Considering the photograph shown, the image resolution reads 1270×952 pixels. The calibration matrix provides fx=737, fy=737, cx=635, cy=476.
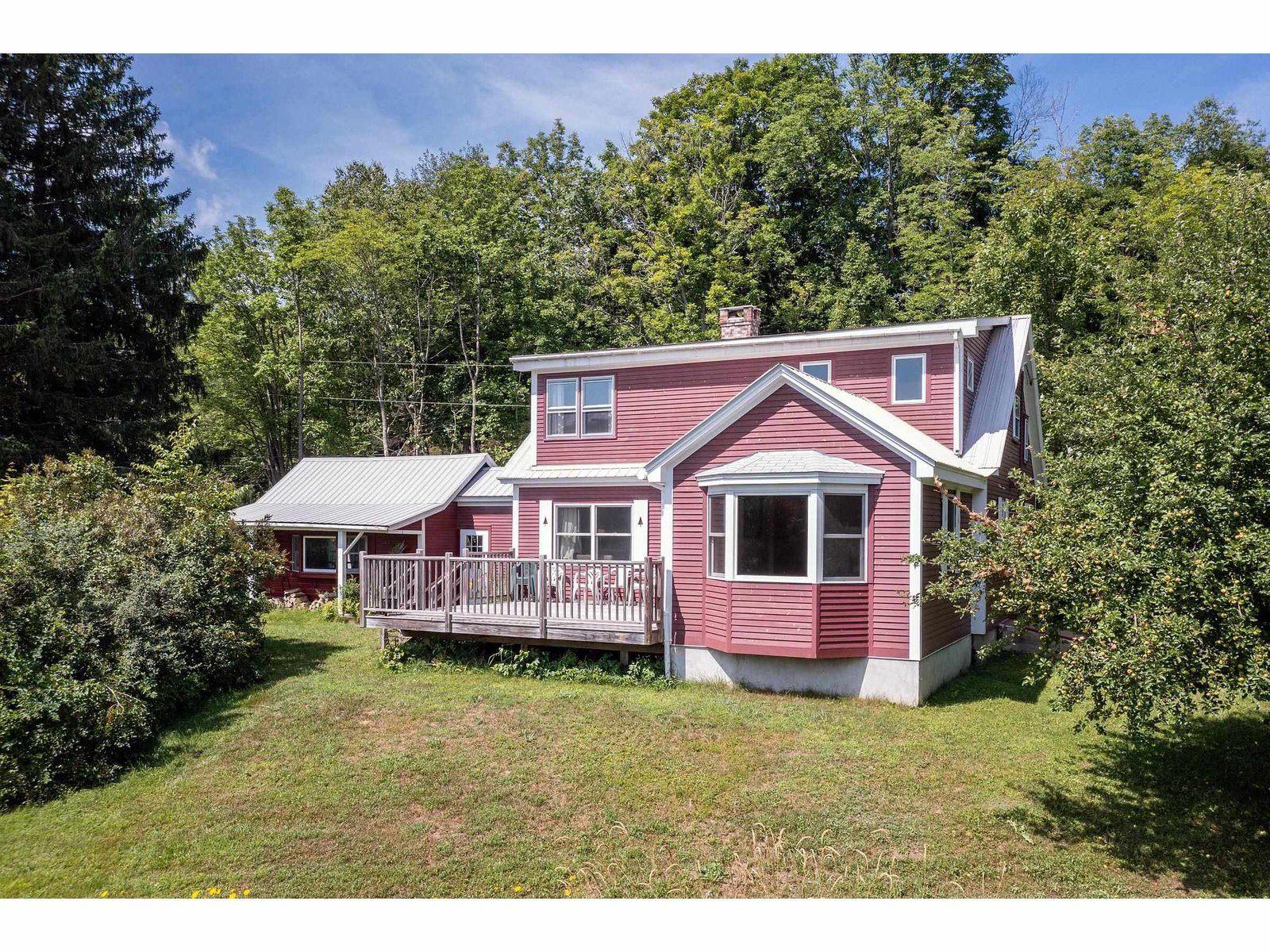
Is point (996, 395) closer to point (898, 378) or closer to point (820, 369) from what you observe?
point (898, 378)

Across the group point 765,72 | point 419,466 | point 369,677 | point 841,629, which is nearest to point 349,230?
point 419,466

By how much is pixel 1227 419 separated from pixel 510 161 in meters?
34.2

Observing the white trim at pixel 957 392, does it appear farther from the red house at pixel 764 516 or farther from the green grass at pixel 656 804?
the green grass at pixel 656 804

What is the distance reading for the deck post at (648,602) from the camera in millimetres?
11461

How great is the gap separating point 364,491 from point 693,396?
1108 centimetres

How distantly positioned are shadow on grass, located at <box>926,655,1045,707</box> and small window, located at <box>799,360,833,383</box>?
230 inches

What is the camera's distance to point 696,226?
30.2 meters

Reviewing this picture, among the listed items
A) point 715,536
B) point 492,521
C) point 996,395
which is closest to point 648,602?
point 715,536

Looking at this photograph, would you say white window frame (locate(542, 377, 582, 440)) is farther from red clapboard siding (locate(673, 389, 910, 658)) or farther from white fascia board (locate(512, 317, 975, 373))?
red clapboard siding (locate(673, 389, 910, 658))

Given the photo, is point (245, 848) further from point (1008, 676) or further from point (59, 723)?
point (1008, 676)

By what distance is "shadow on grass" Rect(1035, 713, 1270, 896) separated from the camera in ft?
21.6

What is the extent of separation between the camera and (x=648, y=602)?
1151 cm

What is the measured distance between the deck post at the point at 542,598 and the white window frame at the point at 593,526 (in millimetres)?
2418

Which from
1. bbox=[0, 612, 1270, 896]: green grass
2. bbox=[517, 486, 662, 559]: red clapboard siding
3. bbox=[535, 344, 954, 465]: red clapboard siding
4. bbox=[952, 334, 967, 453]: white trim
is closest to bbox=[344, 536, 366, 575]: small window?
bbox=[517, 486, 662, 559]: red clapboard siding
